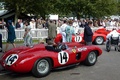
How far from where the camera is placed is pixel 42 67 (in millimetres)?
7855

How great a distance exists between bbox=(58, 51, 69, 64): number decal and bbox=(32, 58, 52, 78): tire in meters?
0.42

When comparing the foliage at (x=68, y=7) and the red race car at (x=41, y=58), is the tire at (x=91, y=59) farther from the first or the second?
the foliage at (x=68, y=7)

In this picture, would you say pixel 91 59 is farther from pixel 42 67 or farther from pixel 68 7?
pixel 68 7

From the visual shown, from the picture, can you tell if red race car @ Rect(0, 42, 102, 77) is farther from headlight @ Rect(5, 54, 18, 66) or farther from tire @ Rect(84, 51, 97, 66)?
tire @ Rect(84, 51, 97, 66)

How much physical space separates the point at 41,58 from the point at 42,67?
0.99 feet

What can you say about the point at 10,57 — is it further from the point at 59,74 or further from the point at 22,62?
the point at 59,74

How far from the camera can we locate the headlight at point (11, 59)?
7514 mm

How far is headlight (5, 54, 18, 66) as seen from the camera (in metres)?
7.51

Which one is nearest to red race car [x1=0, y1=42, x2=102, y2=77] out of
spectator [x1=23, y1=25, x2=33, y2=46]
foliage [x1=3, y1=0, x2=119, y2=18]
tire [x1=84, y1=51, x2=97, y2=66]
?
tire [x1=84, y1=51, x2=97, y2=66]

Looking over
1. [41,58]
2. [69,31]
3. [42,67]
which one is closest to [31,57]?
[41,58]

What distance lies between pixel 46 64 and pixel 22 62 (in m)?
0.86

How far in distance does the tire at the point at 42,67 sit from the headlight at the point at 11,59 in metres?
0.61

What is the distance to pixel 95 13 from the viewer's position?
34.3 m

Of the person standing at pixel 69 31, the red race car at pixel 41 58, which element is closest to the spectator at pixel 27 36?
the person standing at pixel 69 31
